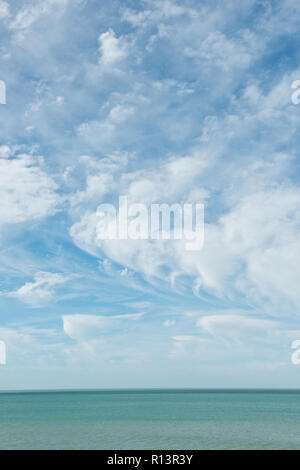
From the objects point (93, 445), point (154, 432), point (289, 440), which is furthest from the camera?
point (154, 432)

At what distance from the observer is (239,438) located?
34469mm

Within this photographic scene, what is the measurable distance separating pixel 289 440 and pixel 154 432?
13.1 metres

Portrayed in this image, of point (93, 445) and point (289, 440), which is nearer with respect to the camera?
point (93, 445)

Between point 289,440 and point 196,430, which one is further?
point 196,430
